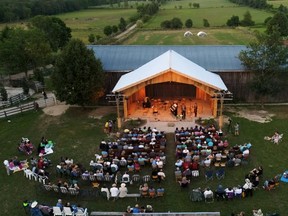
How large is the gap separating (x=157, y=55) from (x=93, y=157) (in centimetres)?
1341

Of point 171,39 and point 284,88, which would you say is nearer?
point 284,88

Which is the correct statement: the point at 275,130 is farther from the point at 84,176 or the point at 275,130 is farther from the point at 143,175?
the point at 84,176

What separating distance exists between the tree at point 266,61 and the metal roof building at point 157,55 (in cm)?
174

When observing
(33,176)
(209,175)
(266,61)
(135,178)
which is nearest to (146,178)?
(135,178)

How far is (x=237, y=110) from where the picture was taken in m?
27.4

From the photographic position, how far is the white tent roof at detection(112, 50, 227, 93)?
23609 mm

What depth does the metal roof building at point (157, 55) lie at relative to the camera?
2864 cm

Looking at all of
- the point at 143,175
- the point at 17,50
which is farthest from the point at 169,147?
the point at 17,50

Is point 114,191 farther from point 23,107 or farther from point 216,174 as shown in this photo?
point 23,107

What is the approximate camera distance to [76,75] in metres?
26.0

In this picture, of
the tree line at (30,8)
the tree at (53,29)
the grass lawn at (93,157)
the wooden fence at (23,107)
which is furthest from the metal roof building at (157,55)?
the tree line at (30,8)

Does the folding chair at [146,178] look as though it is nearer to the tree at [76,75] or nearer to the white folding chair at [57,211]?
the white folding chair at [57,211]

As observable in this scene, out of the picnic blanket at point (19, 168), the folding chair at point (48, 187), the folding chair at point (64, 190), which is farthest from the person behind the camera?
the picnic blanket at point (19, 168)

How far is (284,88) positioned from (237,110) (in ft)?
14.3
